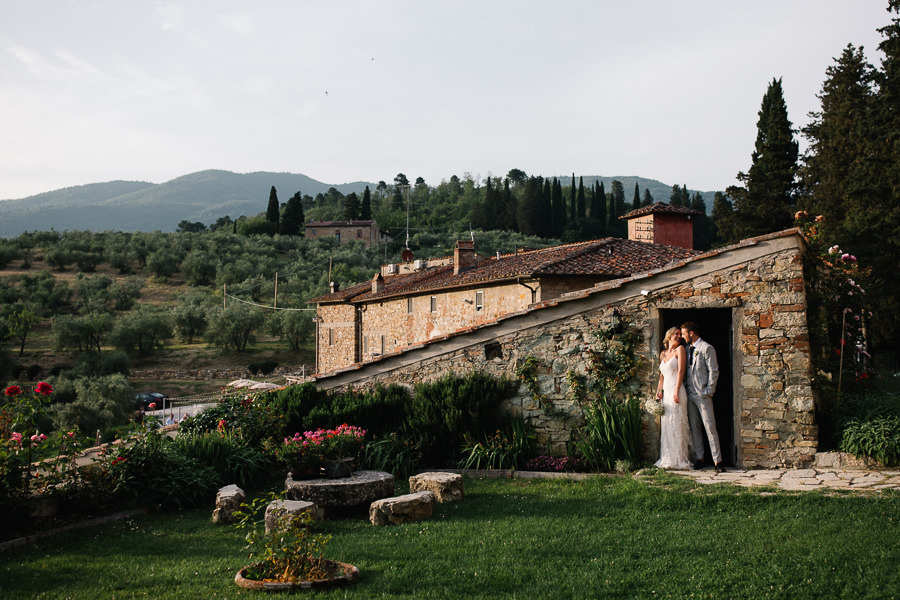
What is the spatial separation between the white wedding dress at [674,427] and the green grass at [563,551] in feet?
3.66

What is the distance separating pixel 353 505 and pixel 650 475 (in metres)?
4.07

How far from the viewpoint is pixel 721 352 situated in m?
11.5

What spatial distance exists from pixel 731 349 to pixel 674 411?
1273mm

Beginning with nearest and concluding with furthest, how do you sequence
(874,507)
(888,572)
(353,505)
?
(888,572)
(874,507)
(353,505)

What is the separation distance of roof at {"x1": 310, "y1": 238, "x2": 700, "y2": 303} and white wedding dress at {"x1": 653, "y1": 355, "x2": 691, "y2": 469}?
756 centimetres

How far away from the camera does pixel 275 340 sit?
4578 centimetres

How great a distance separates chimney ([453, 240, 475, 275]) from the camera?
24422 millimetres

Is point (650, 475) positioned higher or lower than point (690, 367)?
lower

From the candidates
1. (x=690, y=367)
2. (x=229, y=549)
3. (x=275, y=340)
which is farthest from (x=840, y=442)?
(x=275, y=340)

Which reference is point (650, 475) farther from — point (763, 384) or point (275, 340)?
point (275, 340)

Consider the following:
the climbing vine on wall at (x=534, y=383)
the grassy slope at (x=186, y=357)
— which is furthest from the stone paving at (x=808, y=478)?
the grassy slope at (x=186, y=357)

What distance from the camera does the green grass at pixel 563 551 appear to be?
16.4 ft

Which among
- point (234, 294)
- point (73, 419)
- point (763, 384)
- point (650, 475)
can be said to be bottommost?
point (73, 419)

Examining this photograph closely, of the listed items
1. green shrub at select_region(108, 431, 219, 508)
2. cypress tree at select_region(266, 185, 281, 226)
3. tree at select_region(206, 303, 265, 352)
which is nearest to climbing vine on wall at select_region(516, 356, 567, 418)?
green shrub at select_region(108, 431, 219, 508)
